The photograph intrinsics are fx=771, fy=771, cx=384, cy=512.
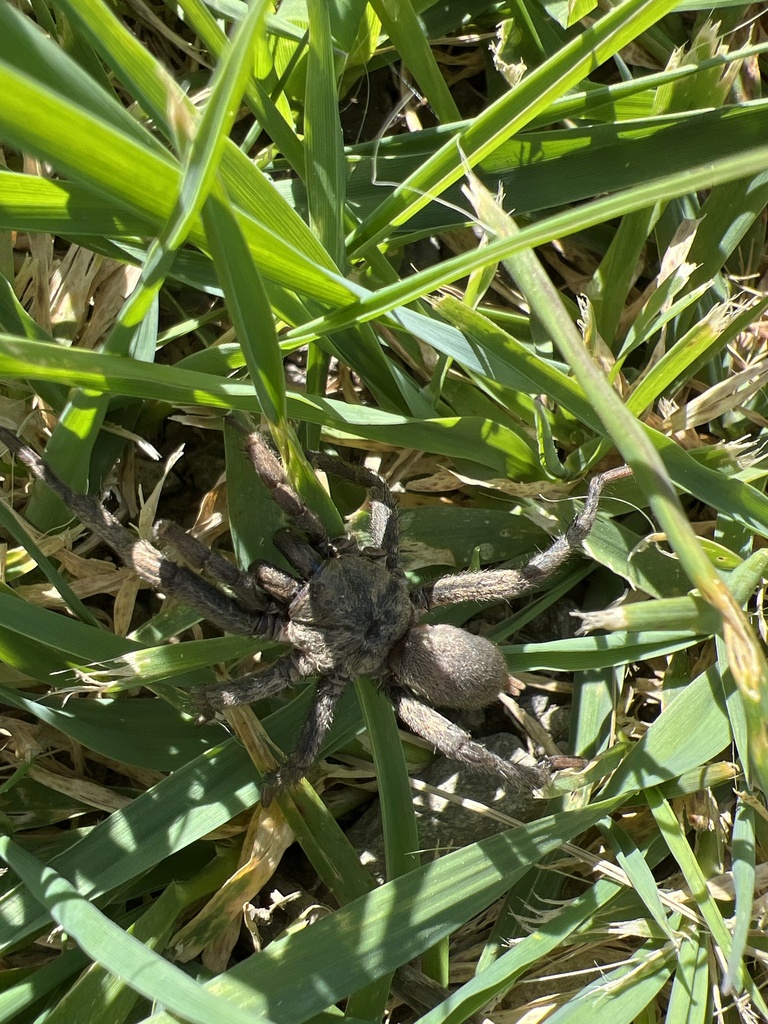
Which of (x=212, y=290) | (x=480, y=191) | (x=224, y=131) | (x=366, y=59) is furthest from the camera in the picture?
(x=366, y=59)

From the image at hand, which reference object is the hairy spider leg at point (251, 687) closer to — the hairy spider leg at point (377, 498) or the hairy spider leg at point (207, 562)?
the hairy spider leg at point (207, 562)

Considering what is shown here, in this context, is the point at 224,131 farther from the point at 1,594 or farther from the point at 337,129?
the point at 1,594

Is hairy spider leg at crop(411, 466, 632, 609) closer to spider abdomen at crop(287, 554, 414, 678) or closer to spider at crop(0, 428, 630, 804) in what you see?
spider at crop(0, 428, 630, 804)

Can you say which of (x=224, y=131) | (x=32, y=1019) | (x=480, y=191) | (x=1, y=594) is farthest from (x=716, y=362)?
(x=32, y=1019)

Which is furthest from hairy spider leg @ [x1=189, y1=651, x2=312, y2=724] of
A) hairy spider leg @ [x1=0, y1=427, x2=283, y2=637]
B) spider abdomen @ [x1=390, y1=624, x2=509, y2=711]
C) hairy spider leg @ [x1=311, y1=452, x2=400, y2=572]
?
hairy spider leg @ [x1=311, y1=452, x2=400, y2=572]

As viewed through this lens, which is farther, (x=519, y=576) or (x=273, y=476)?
(x=519, y=576)

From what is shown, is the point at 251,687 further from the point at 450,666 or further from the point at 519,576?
the point at 519,576

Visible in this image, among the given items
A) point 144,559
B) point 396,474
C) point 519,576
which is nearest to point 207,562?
point 144,559
